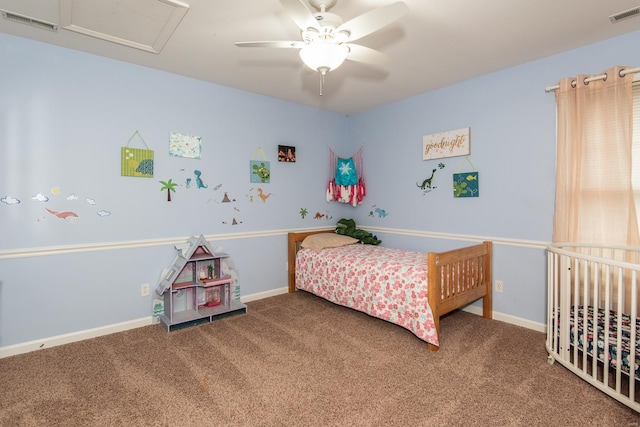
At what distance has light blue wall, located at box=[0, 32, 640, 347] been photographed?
7.84 feet

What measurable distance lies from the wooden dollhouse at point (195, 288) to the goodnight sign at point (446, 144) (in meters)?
2.36

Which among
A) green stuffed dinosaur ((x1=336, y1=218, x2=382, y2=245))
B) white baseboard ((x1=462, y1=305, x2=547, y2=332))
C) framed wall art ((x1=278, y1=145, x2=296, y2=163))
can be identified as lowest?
white baseboard ((x1=462, y1=305, x2=547, y2=332))

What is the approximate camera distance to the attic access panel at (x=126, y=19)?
1.96 metres

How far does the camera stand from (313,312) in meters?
3.18

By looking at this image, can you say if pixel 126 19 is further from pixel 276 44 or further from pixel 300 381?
pixel 300 381

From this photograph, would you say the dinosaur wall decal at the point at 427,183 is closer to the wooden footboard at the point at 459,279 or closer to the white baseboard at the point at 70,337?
the wooden footboard at the point at 459,279

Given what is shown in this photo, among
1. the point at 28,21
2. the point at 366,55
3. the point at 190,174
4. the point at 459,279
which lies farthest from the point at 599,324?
the point at 28,21

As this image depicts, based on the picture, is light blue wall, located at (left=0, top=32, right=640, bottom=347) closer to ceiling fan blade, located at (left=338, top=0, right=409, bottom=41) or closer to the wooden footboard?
the wooden footboard

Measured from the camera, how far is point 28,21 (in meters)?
2.13

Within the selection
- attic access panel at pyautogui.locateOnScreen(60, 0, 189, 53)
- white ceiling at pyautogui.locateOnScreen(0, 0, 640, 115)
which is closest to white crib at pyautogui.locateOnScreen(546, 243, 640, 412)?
white ceiling at pyautogui.locateOnScreen(0, 0, 640, 115)

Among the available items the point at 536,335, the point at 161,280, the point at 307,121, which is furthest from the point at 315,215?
the point at 536,335

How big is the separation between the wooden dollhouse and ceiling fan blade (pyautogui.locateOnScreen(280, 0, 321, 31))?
2038 mm

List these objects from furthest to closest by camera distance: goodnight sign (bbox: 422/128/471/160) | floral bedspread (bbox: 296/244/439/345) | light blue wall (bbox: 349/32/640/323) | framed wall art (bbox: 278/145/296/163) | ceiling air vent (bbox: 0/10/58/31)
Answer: framed wall art (bbox: 278/145/296/163)
goodnight sign (bbox: 422/128/471/160)
light blue wall (bbox: 349/32/640/323)
floral bedspread (bbox: 296/244/439/345)
ceiling air vent (bbox: 0/10/58/31)

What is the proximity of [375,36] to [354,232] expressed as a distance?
229cm
